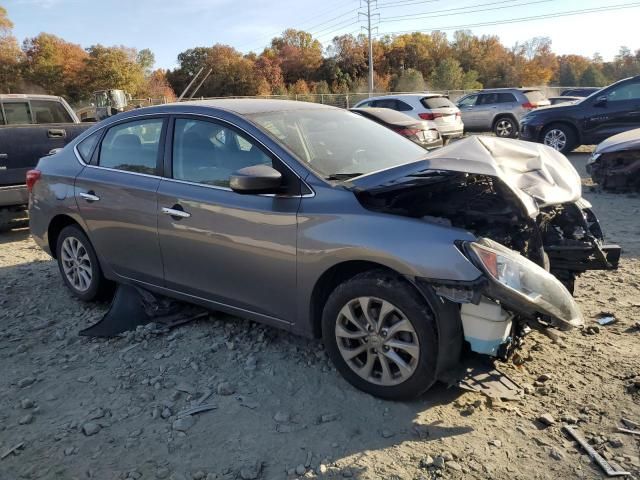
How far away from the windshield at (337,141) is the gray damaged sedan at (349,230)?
0.02m

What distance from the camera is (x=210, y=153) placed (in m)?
3.86

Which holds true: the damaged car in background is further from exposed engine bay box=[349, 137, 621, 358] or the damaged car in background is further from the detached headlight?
the detached headlight

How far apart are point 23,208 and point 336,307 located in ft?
19.1

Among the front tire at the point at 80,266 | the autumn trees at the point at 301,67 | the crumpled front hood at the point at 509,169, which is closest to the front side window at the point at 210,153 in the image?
the crumpled front hood at the point at 509,169

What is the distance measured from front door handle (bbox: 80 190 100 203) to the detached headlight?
3076 mm

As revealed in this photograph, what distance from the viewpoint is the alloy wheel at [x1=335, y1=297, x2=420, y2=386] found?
9.86 feet

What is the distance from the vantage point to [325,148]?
12.5 feet

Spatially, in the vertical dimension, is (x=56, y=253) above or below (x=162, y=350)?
above

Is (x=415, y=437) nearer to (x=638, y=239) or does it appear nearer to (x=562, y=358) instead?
(x=562, y=358)

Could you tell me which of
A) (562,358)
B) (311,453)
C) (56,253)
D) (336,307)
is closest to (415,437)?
(311,453)

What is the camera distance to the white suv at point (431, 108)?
15.1m

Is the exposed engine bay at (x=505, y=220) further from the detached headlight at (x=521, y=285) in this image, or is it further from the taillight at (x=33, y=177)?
the taillight at (x=33, y=177)

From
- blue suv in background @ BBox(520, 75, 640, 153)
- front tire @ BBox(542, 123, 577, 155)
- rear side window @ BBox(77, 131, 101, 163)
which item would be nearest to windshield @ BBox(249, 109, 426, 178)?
rear side window @ BBox(77, 131, 101, 163)

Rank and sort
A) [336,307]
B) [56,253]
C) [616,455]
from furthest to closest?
1. [56,253]
2. [336,307]
3. [616,455]
